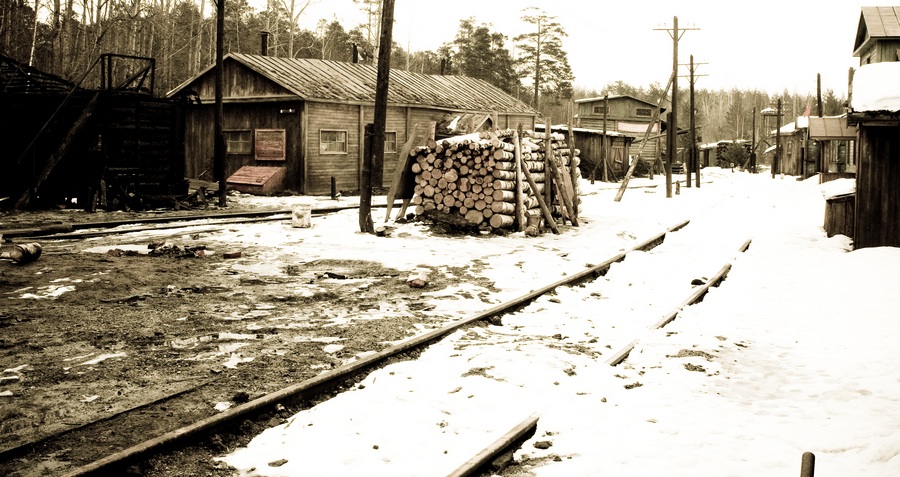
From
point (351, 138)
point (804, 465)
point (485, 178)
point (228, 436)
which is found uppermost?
point (351, 138)

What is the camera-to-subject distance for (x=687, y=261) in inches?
502

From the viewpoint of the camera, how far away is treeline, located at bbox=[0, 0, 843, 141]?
3472cm

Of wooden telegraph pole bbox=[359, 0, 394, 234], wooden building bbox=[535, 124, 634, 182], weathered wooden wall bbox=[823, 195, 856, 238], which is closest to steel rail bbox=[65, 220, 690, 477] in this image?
wooden telegraph pole bbox=[359, 0, 394, 234]

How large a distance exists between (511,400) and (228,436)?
2023 mm

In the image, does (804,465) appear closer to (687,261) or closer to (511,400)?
(511,400)

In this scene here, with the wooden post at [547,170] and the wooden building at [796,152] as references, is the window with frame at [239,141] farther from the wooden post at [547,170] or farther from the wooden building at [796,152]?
the wooden building at [796,152]

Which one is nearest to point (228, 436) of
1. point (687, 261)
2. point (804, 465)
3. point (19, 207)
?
point (804, 465)

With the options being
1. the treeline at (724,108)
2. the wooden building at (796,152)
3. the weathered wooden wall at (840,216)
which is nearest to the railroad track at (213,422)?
the weathered wooden wall at (840,216)

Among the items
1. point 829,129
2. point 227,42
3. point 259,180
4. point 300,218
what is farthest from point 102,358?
point 227,42

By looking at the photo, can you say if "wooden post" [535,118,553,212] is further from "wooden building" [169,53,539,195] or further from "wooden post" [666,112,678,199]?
"wooden post" [666,112,678,199]

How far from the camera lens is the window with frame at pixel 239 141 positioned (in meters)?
27.4

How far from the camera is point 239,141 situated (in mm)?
27719

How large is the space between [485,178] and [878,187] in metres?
7.30

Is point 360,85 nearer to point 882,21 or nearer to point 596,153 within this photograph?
point 882,21
